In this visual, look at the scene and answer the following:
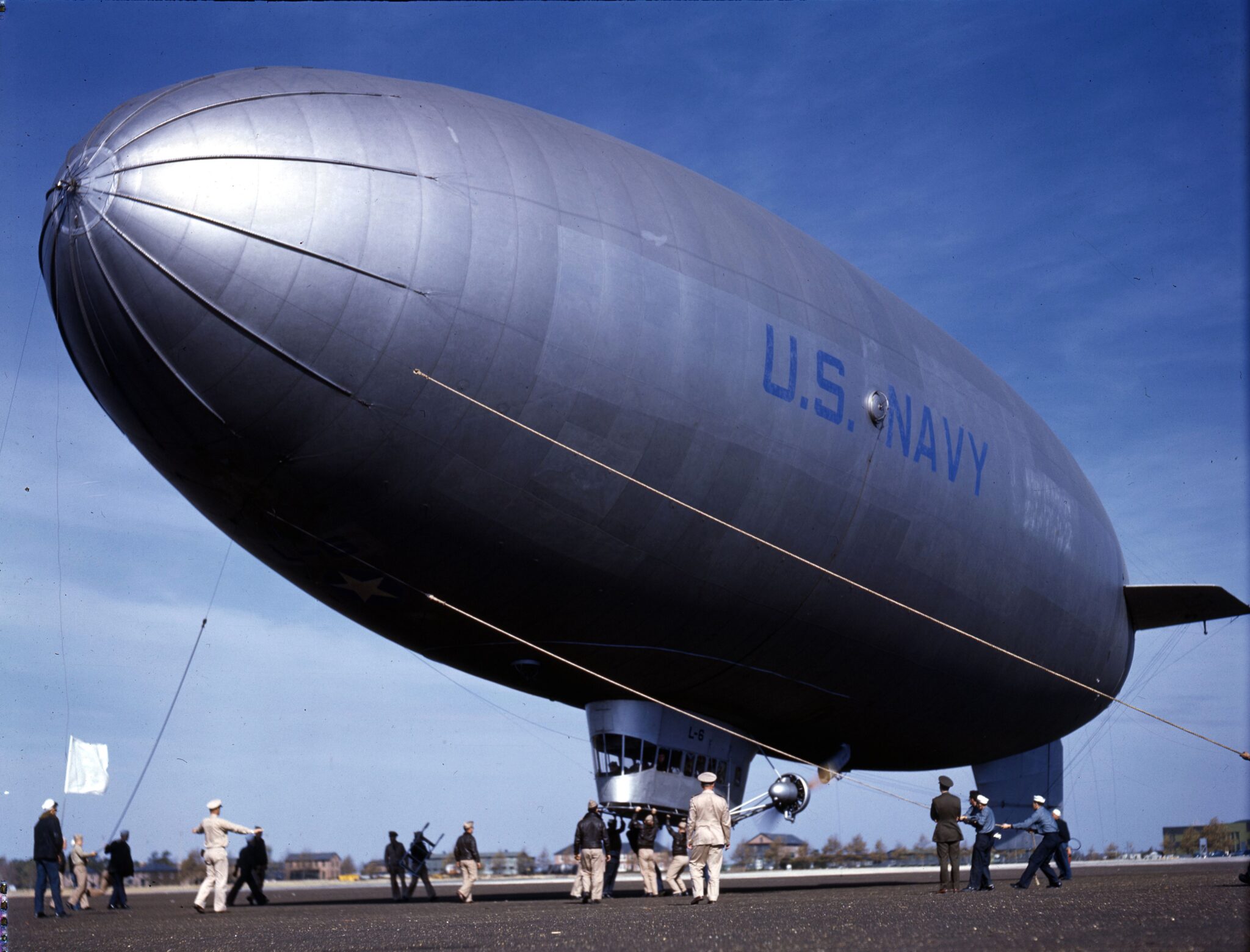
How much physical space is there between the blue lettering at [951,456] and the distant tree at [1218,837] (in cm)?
5381

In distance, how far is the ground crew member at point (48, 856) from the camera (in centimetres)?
1794

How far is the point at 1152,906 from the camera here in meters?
11.8

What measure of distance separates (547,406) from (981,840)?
10587mm

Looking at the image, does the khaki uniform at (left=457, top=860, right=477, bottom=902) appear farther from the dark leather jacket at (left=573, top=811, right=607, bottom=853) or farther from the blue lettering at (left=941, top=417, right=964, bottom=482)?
the blue lettering at (left=941, top=417, right=964, bottom=482)

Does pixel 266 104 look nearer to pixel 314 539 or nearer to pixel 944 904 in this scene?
pixel 314 539

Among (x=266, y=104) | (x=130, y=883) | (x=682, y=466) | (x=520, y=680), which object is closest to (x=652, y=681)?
(x=520, y=680)

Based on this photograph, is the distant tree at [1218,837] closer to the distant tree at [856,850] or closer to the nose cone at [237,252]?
the distant tree at [856,850]

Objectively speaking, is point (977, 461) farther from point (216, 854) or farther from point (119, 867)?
point (119, 867)

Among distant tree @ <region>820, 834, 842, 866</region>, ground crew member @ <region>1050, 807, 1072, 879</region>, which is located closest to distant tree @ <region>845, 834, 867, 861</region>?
distant tree @ <region>820, 834, 842, 866</region>

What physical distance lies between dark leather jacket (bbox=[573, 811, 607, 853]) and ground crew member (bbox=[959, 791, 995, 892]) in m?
5.36

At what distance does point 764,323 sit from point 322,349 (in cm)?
569

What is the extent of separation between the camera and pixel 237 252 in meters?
12.7

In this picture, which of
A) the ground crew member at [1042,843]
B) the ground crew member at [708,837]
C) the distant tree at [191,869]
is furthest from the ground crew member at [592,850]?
the distant tree at [191,869]

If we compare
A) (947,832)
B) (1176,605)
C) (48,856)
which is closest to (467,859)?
(48,856)
